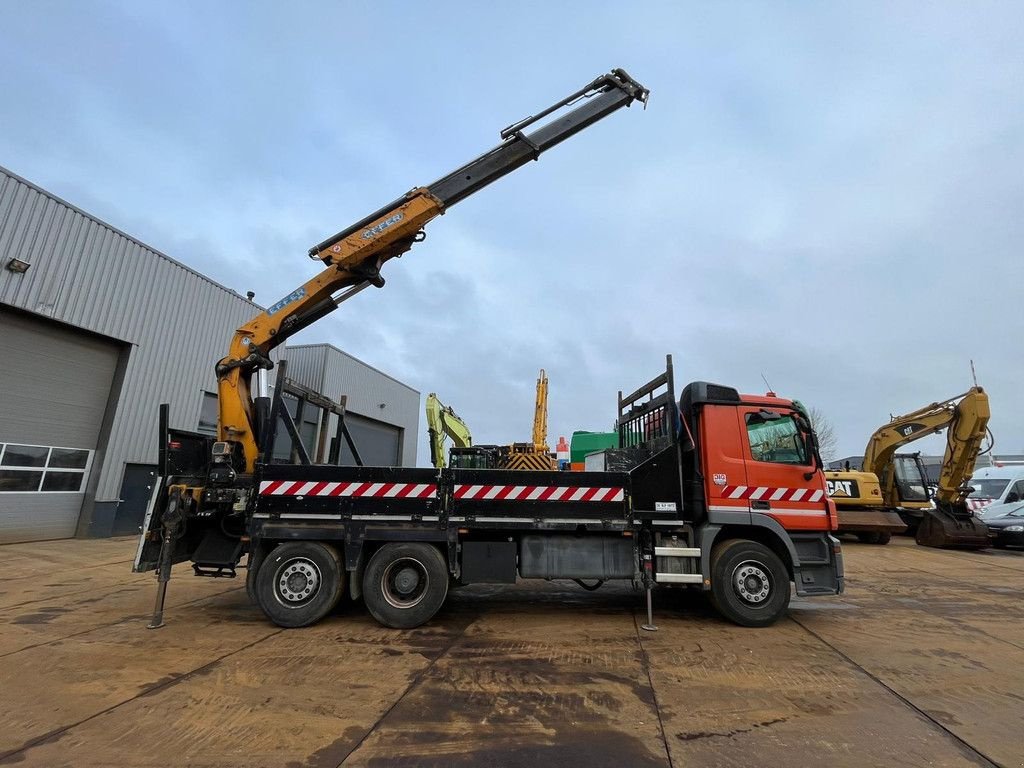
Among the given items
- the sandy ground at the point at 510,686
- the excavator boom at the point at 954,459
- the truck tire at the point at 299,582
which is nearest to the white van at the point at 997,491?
the excavator boom at the point at 954,459

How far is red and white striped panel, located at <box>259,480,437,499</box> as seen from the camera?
6.34m

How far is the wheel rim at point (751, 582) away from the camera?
252 inches

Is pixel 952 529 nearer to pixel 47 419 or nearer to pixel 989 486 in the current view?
pixel 989 486

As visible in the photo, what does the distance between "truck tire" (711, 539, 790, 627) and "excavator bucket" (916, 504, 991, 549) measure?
1298cm

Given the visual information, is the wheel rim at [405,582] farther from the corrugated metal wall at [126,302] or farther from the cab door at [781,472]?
the corrugated metal wall at [126,302]

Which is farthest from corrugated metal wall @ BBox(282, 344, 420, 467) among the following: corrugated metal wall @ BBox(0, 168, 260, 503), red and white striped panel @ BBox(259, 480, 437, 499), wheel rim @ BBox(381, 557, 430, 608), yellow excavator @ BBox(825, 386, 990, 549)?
yellow excavator @ BBox(825, 386, 990, 549)

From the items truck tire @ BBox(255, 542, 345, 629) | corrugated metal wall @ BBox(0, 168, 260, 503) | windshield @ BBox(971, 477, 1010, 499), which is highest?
corrugated metal wall @ BBox(0, 168, 260, 503)

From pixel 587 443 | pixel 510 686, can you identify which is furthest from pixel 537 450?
pixel 510 686

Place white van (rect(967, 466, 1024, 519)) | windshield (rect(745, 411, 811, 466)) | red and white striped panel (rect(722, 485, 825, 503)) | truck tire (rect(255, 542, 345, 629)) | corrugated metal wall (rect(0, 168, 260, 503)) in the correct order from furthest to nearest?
white van (rect(967, 466, 1024, 519))
corrugated metal wall (rect(0, 168, 260, 503))
windshield (rect(745, 411, 811, 466))
red and white striped panel (rect(722, 485, 825, 503))
truck tire (rect(255, 542, 345, 629))

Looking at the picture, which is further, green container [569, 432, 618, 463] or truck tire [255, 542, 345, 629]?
green container [569, 432, 618, 463]

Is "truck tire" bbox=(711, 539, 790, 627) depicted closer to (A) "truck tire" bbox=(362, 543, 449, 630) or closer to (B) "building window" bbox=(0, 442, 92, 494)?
(A) "truck tire" bbox=(362, 543, 449, 630)

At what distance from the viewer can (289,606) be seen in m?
6.17

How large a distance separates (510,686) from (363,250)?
19.1 feet

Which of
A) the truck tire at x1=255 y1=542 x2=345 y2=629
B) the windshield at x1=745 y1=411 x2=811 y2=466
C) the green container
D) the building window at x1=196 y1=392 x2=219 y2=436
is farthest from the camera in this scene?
the green container
